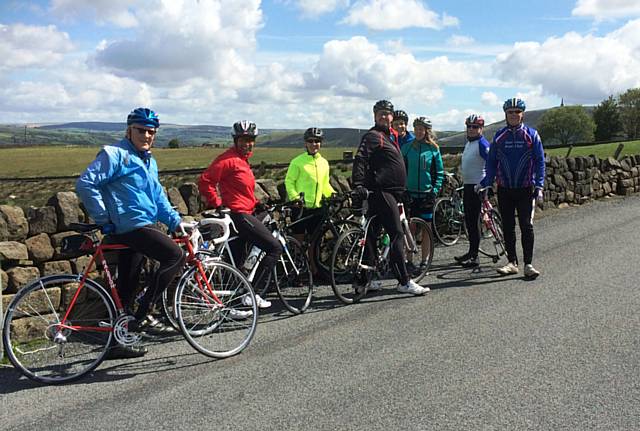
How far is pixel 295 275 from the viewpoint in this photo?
21.4ft

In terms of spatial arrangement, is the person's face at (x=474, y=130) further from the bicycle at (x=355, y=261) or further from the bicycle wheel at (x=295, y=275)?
the bicycle wheel at (x=295, y=275)

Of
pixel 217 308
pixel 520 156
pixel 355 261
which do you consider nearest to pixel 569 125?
pixel 520 156

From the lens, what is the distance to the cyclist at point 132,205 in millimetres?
4566

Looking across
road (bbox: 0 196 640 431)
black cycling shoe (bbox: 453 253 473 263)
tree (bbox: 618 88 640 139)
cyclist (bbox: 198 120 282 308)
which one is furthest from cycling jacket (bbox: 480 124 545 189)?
tree (bbox: 618 88 640 139)

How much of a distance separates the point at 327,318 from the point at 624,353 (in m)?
2.74

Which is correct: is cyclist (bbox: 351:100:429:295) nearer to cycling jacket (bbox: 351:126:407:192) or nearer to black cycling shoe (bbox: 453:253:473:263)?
cycling jacket (bbox: 351:126:407:192)

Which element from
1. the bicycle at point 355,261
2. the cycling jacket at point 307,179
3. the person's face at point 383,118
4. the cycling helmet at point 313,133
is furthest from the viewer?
the cycling jacket at point 307,179

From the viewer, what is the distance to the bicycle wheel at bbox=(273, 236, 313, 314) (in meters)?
6.41

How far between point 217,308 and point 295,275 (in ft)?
4.81

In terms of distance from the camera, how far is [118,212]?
4.69 metres

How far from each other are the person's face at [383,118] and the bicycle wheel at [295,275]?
5.41ft

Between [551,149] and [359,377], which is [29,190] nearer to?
[551,149]

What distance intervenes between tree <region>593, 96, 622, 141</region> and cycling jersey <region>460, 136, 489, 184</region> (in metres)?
99.6

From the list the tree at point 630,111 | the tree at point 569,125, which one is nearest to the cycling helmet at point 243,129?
the tree at point 630,111
